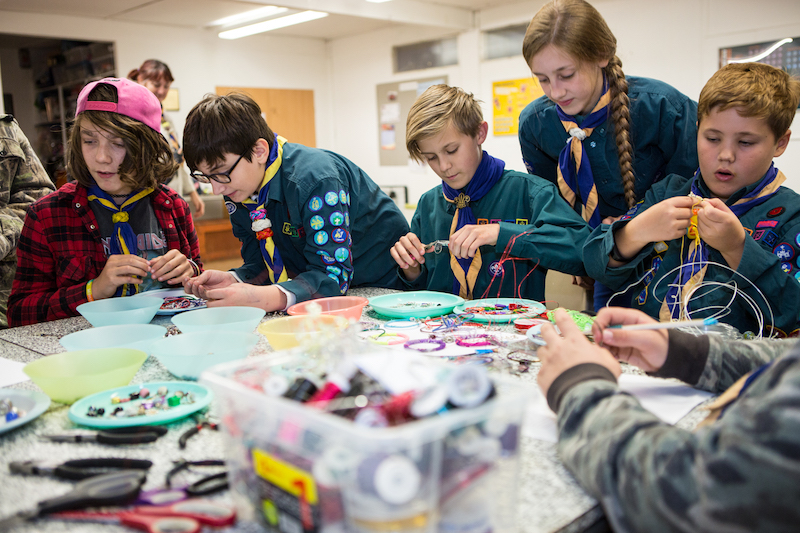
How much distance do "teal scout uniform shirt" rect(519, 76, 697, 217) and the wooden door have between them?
210 inches

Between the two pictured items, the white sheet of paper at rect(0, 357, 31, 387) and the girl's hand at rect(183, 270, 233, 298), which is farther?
the girl's hand at rect(183, 270, 233, 298)

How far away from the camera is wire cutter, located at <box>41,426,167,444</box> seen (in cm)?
85

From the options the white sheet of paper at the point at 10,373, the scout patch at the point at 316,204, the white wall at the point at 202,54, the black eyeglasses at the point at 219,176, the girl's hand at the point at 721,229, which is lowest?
the white sheet of paper at the point at 10,373

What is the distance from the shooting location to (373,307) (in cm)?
162

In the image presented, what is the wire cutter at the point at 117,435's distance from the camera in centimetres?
85

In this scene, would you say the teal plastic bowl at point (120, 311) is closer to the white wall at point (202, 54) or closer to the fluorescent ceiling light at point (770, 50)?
the fluorescent ceiling light at point (770, 50)

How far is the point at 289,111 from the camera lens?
7133 millimetres

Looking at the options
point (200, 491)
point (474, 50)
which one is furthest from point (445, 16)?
point (200, 491)

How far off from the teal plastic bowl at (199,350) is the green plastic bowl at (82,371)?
0.05 meters

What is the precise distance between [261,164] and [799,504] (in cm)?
163

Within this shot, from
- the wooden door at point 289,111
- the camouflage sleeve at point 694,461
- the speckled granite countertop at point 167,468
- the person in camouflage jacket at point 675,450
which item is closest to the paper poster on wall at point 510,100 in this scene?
the wooden door at point 289,111

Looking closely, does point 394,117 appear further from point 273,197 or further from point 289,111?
point 273,197

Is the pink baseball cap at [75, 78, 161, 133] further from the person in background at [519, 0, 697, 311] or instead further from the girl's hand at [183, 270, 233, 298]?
the person in background at [519, 0, 697, 311]

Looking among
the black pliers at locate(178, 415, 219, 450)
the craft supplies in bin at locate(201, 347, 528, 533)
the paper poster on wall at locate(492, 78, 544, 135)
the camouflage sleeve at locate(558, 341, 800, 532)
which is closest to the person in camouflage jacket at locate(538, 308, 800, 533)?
the camouflage sleeve at locate(558, 341, 800, 532)
